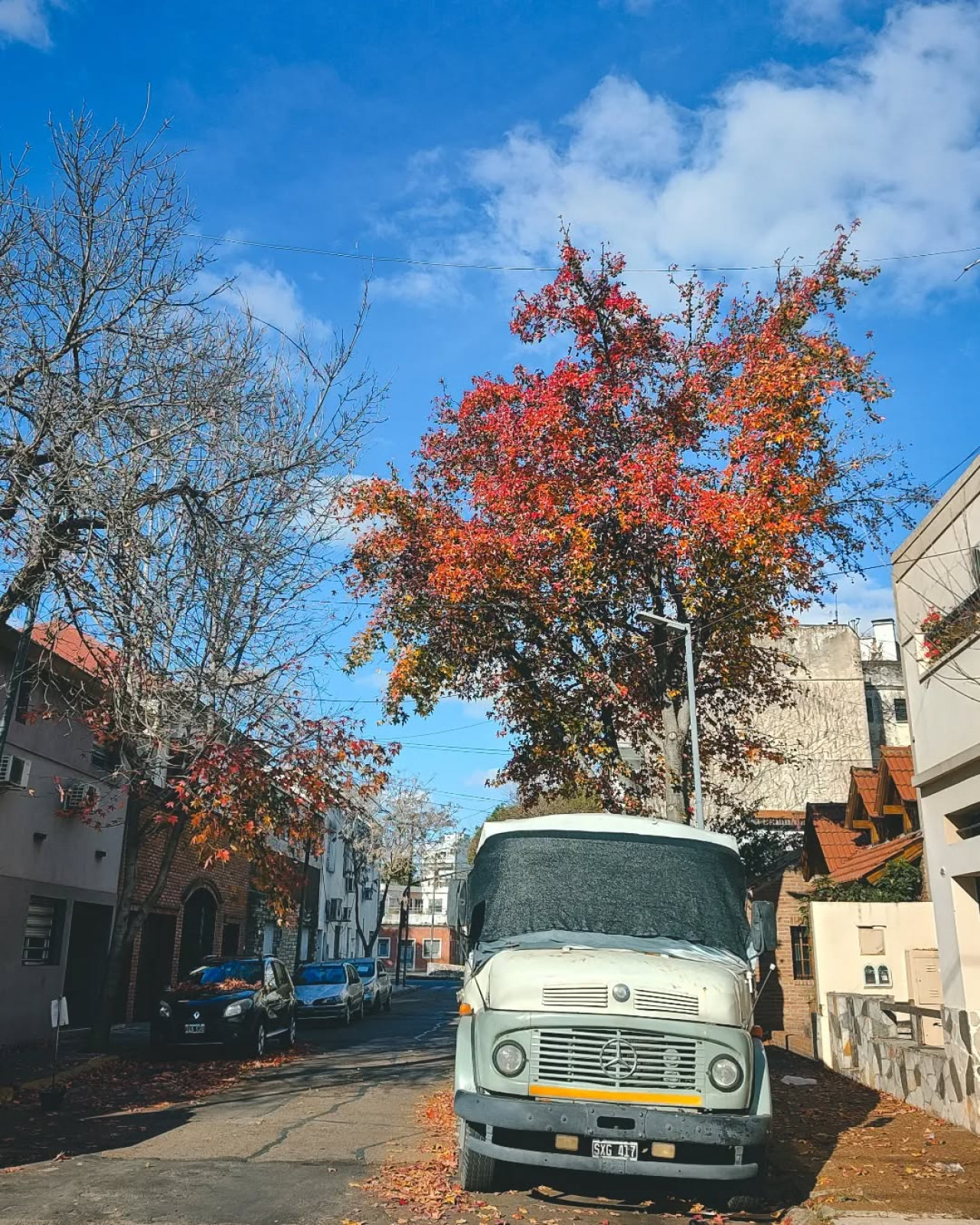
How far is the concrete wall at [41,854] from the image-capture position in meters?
18.7

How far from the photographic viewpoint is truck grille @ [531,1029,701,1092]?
24.7ft

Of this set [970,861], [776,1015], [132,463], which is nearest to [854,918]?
[970,861]

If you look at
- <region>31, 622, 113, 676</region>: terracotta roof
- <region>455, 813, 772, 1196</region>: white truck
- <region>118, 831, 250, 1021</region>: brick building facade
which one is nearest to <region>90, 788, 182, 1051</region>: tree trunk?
<region>31, 622, 113, 676</region>: terracotta roof

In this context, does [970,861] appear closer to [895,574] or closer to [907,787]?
[895,574]

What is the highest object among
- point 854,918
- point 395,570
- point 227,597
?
point 395,570

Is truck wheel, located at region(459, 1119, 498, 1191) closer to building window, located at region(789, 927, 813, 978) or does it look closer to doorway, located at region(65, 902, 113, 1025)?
doorway, located at region(65, 902, 113, 1025)

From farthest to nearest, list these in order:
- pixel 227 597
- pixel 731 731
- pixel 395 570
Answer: pixel 731 731 < pixel 395 570 < pixel 227 597

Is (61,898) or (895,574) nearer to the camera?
(895,574)

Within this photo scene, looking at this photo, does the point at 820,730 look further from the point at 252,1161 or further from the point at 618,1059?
the point at 618,1059

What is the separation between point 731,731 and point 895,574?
909 centimetres

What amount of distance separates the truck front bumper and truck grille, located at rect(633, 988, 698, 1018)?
0.63 m

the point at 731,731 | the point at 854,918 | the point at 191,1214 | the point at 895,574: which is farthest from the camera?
the point at 731,731

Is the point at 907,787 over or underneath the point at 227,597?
underneath

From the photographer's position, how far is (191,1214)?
7.17m
